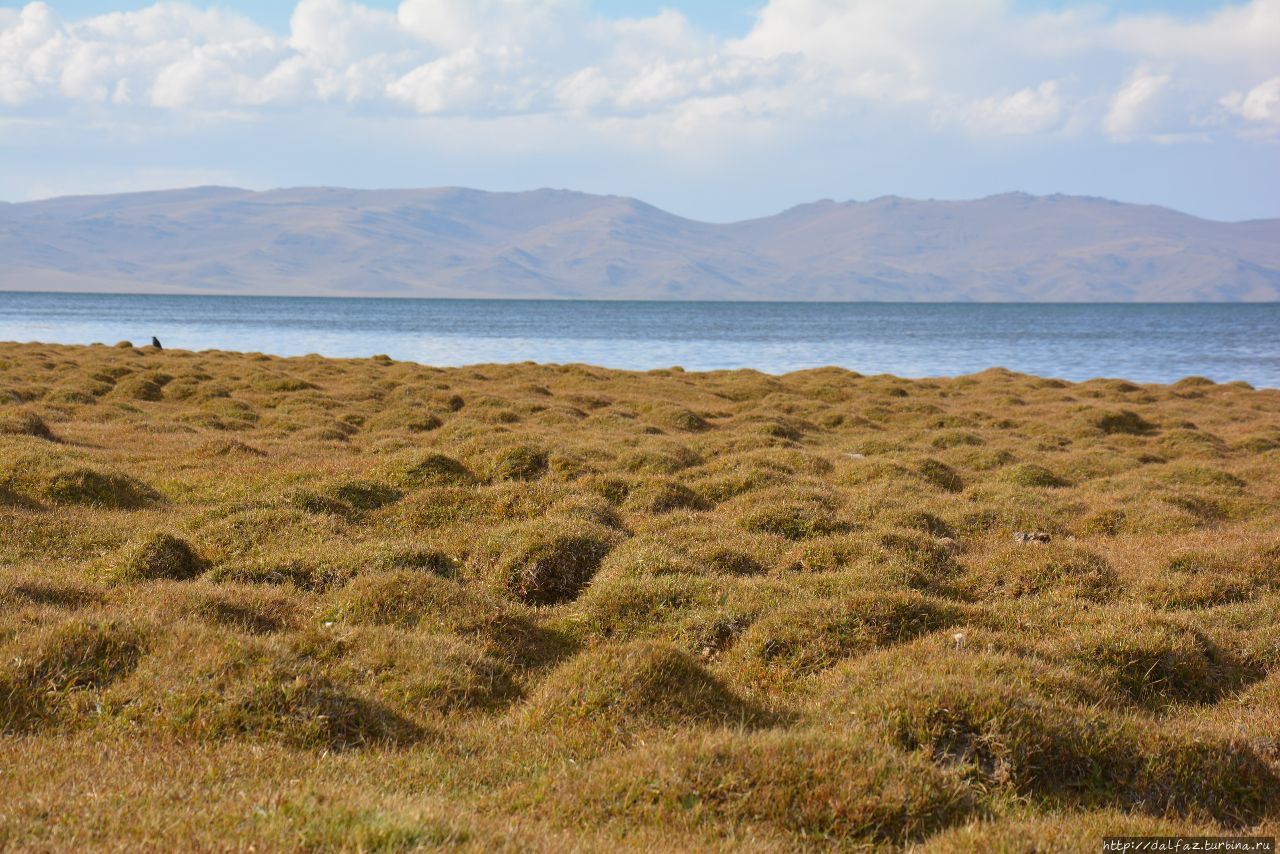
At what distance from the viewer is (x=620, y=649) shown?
10609 millimetres

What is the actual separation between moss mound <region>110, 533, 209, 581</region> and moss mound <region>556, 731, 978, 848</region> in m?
8.98

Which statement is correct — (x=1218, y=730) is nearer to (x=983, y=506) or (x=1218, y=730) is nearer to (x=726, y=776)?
(x=726, y=776)

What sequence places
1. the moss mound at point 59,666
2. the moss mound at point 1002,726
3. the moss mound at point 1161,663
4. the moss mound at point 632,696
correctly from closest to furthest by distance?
the moss mound at point 1002,726 < the moss mound at point 59,666 < the moss mound at point 632,696 < the moss mound at point 1161,663

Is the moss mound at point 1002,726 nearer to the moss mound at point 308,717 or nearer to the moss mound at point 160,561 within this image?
the moss mound at point 308,717

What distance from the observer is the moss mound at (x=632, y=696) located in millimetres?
9594

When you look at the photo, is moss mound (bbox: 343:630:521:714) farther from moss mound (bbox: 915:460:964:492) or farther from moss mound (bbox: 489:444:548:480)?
moss mound (bbox: 915:460:964:492)

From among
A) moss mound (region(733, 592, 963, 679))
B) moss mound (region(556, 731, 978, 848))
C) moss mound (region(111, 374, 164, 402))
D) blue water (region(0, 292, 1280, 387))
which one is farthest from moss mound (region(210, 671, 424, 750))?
blue water (region(0, 292, 1280, 387))

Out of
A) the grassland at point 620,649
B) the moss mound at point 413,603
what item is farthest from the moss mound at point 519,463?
the moss mound at point 413,603

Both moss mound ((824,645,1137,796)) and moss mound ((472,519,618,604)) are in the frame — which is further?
moss mound ((472,519,618,604))

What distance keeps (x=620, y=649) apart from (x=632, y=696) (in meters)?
0.83

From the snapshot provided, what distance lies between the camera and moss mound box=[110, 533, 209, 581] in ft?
46.6

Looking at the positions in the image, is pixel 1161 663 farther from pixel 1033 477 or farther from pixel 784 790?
pixel 1033 477

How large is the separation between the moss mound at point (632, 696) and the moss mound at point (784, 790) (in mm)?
1074

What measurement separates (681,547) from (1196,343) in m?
129
